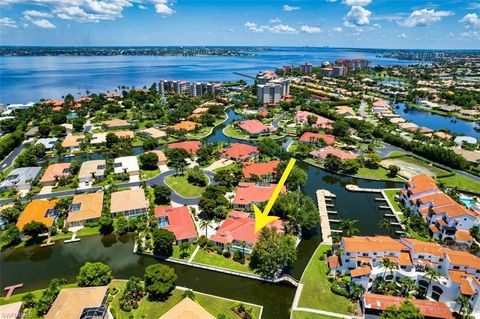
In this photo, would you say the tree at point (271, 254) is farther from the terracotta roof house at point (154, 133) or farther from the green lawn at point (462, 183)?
the terracotta roof house at point (154, 133)

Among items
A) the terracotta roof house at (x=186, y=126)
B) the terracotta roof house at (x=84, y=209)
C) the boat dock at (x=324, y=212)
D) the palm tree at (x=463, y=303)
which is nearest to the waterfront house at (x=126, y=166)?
the terracotta roof house at (x=84, y=209)

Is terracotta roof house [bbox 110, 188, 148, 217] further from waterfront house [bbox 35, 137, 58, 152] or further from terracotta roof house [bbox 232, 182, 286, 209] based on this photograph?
waterfront house [bbox 35, 137, 58, 152]

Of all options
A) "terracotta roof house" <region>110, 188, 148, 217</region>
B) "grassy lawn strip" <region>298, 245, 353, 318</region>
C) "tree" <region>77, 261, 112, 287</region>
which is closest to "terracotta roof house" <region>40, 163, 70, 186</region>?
"terracotta roof house" <region>110, 188, 148, 217</region>

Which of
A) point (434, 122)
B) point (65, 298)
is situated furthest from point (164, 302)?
point (434, 122)

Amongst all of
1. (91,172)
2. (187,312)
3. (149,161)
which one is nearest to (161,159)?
(149,161)

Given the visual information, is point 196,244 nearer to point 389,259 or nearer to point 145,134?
point 389,259
